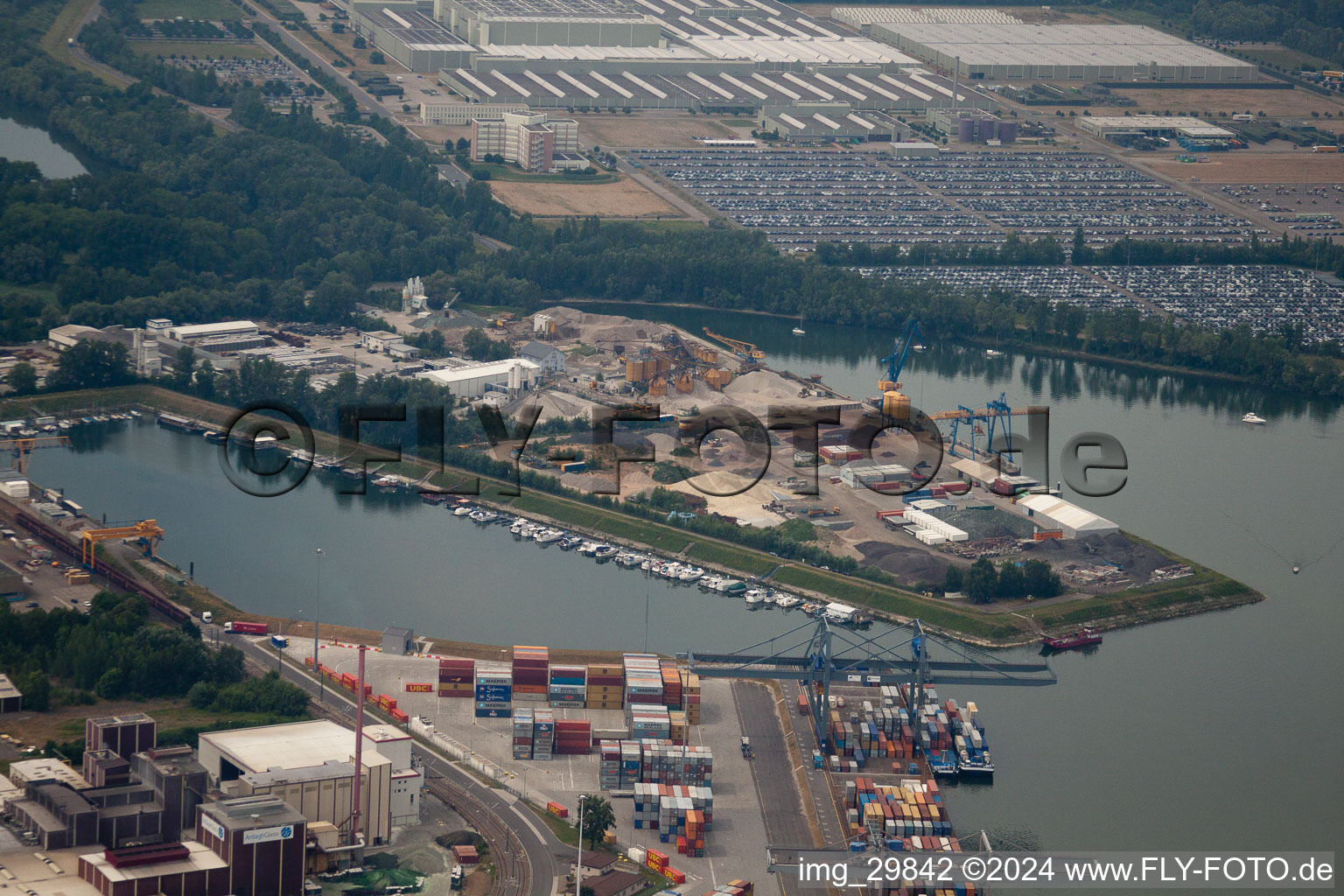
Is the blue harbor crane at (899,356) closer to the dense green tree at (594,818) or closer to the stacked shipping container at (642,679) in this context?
the stacked shipping container at (642,679)

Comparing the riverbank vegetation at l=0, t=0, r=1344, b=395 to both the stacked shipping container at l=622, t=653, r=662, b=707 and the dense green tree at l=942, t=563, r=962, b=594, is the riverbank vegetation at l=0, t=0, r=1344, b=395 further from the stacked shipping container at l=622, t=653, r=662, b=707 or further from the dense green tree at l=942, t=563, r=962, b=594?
the stacked shipping container at l=622, t=653, r=662, b=707

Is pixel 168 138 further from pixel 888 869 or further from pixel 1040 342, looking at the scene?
pixel 888 869

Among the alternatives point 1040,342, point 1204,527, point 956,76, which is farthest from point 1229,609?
point 956,76

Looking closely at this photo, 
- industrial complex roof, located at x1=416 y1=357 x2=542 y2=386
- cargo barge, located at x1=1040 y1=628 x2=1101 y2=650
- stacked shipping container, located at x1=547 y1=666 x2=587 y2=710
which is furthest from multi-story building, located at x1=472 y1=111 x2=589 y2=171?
stacked shipping container, located at x1=547 y1=666 x2=587 y2=710

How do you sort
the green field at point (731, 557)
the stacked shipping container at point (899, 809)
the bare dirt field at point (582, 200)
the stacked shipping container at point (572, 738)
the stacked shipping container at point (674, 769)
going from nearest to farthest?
the stacked shipping container at point (899, 809)
the stacked shipping container at point (674, 769)
the stacked shipping container at point (572, 738)
the green field at point (731, 557)
the bare dirt field at point (582, 200)

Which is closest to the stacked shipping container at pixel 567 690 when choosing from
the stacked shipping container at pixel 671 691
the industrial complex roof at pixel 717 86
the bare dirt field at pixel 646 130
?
the stacked shipping container at pixel 671 691
